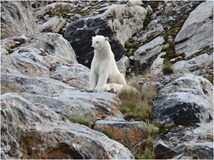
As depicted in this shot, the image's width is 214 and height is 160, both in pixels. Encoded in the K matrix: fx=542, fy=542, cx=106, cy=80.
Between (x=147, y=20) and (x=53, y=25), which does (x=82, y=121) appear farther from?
(x=147, y=20)

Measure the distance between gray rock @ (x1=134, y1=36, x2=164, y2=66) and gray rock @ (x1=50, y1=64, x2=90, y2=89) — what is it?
1272cm

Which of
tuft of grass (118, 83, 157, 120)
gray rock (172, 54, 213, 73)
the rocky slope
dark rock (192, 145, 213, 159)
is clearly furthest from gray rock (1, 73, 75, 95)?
gray rock (172, 54, 213, 73)

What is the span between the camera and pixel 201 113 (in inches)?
580

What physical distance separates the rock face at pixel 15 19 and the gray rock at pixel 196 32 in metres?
9.22

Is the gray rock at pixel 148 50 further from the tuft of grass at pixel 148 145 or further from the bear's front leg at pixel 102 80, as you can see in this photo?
the tuft of grass at pixel 148 145

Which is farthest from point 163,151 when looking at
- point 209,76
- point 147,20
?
point 147,20

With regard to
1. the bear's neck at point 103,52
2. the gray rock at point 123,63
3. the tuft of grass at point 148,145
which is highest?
the bear's neck at point 103,52

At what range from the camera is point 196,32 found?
33.2 metres

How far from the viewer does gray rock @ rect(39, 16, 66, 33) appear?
3731 centimetres

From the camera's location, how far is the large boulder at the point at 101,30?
112ft

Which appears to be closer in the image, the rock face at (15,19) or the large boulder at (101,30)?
the rock face at (15,19)

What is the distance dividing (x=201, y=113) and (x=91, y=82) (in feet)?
17.1

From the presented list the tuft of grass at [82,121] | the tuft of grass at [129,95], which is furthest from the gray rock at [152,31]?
the tuft of grass at [82,121]

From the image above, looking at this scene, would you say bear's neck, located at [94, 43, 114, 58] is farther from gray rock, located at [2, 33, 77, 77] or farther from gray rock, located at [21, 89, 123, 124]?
gray rock, located at [21, 89, 123, 124]
